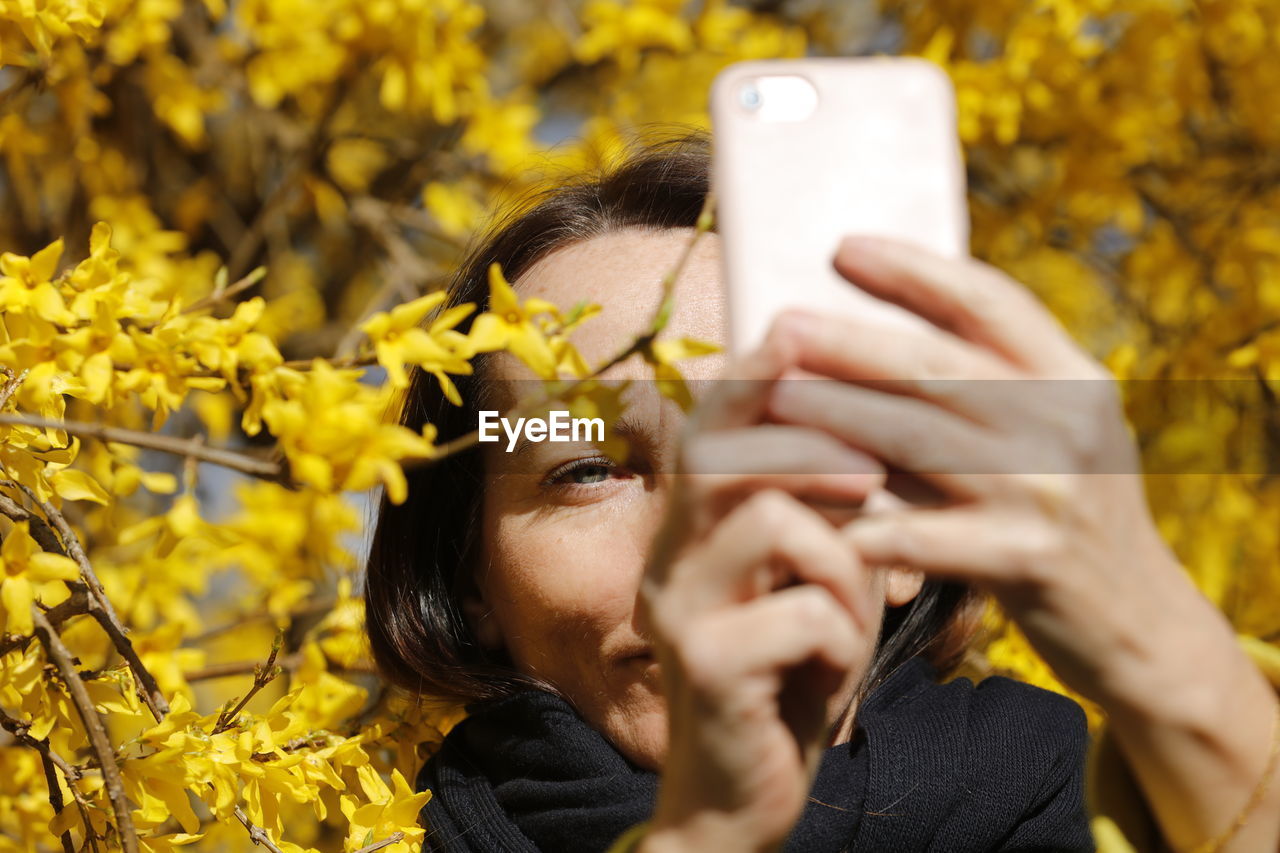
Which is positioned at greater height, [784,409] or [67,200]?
[784,409]

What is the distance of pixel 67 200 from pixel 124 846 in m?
1.95

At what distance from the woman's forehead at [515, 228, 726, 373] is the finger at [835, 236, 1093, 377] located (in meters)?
0.42

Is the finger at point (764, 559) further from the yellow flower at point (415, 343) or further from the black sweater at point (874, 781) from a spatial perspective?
the black sweater at point (874, 781)

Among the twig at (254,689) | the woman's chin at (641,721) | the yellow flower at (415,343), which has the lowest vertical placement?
the woman's chin at (641,721)

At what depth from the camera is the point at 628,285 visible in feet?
3.65

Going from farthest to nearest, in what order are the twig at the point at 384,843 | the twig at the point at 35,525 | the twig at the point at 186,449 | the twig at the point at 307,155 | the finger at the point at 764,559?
1. the twig at the point at 307,155
2. the twig at the point at 384,843
3. the twig at the point at 35,525
4. the twig at the point at 186,449
5. the finger at the point at 764,559

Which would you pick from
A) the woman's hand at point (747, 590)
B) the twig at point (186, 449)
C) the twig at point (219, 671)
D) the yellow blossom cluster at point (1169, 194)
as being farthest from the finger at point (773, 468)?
the yellow blossom cluster at point (1169, 194)

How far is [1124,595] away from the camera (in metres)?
0.61

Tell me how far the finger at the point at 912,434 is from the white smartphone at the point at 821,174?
78 millimetres

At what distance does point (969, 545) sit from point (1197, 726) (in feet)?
0.65

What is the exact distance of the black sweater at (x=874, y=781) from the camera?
1063 millimetres

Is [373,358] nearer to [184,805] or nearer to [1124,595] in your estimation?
[184,805]

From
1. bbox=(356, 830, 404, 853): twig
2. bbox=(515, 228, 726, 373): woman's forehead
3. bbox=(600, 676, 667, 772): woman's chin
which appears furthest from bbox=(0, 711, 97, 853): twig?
bbox=(515, 228, 726, 373): woman's forehead

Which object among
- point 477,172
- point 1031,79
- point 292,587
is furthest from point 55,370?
point 1031,79
